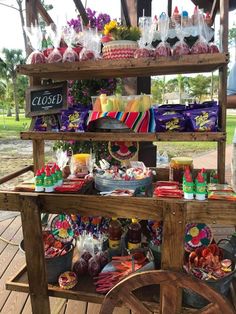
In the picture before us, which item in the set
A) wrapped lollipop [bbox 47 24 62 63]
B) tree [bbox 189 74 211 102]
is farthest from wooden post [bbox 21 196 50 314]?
tree [bbox 189 74 211 102]

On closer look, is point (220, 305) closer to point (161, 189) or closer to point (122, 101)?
point (161, 189)

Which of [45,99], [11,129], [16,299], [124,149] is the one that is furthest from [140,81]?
[11,129]

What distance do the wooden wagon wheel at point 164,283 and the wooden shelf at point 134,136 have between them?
23.9 inches

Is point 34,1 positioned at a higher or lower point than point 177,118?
higher

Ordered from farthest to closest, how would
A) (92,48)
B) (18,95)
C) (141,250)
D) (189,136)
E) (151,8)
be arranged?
(18,95) < (151,8) < (141,250) < (92,48) < (189,136)

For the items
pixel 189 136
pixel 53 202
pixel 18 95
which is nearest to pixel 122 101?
pixel 189 136

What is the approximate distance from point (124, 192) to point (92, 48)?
2.38 feet

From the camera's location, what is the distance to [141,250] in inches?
66.1

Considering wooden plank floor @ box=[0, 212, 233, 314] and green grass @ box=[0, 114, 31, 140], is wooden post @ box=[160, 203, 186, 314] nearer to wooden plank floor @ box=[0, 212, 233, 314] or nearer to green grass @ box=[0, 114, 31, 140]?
wooden plank floor @ box=[0, 212, 233, 314]

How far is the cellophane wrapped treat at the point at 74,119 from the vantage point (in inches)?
63.4

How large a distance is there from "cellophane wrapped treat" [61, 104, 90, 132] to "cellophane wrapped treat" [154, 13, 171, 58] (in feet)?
1.61

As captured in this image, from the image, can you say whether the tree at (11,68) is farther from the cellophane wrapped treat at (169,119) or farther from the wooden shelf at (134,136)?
the cellophane wrapped treat at (169,119)

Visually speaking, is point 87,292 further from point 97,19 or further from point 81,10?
point 81,10


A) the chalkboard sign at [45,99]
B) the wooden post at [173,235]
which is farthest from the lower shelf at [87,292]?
the chalkboard sign at [45,99]
